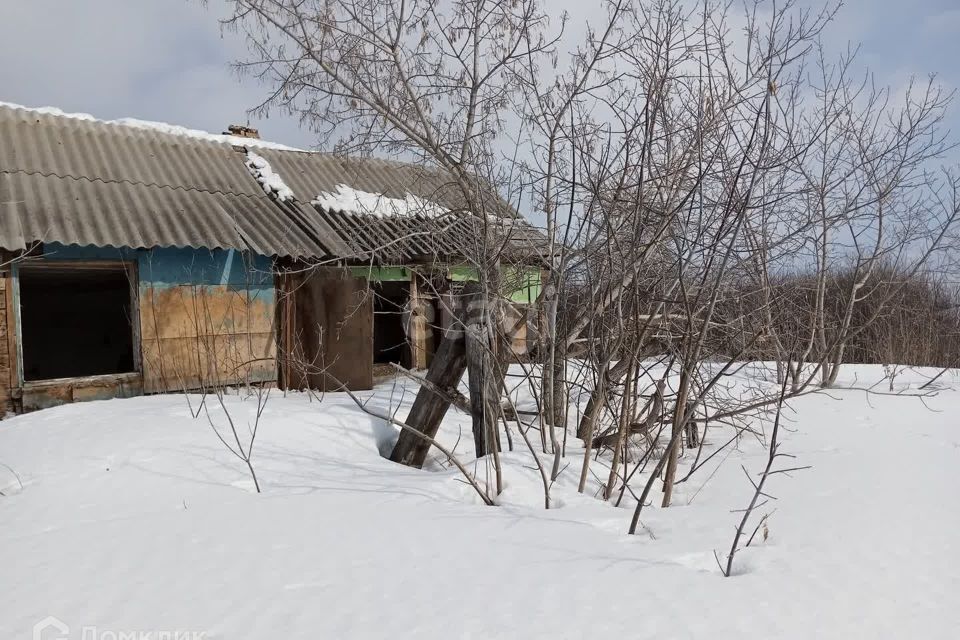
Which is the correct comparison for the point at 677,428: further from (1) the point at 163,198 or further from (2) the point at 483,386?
(1) the point at 163,198

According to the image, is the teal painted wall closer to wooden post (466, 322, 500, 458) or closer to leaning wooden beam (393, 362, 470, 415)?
leaning wooden beam (393, 362, 470, 415)

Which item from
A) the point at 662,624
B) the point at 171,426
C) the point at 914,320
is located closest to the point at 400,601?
the point at 662,624

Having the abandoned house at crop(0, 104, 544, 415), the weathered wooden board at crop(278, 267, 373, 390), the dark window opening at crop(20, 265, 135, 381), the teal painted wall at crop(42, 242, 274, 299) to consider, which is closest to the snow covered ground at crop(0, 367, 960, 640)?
the abandoned house at crop(0, 104, 544, 415)

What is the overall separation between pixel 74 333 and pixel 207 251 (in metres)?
6.72

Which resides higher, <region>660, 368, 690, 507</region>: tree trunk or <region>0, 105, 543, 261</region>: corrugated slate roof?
<region>0, 105, 543, 261</region>: corrugated slate roof

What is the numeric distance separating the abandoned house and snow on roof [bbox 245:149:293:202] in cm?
3

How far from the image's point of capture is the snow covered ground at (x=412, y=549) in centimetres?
213

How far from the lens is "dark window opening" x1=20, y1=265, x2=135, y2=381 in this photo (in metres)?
11.7

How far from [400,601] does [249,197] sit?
25.3 feet

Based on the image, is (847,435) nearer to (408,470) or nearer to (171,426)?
(408,470)

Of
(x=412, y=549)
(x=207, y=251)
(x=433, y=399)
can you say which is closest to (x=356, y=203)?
(x=207, y=251)

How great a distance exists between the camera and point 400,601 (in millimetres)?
2238

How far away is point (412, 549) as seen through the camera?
2.70m

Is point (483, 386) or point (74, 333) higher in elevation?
point (483, 386)
